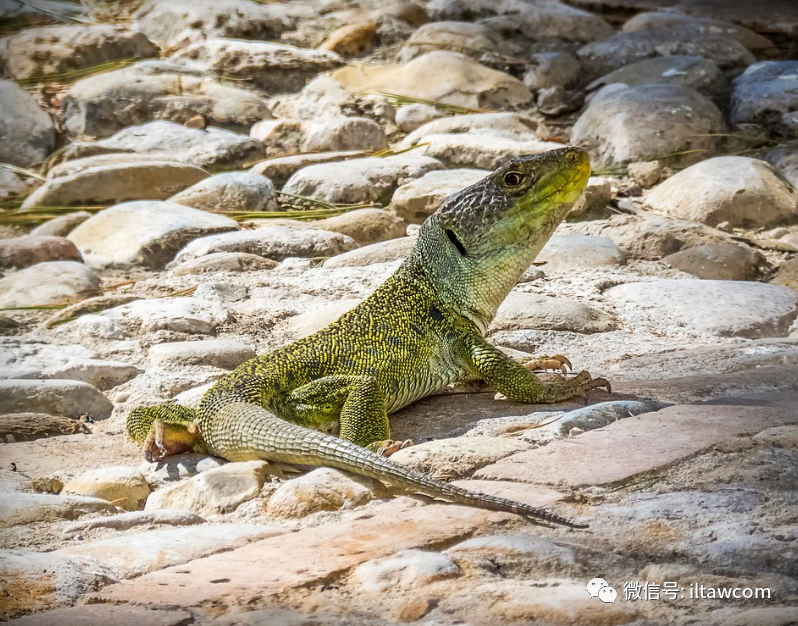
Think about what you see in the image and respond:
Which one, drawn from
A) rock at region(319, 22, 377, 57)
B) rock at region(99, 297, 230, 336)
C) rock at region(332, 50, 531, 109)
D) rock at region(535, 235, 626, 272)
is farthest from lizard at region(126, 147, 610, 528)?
rock at region(319, 22, 377, 57)

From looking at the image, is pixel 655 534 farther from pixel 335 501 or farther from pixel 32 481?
pixel 32 481

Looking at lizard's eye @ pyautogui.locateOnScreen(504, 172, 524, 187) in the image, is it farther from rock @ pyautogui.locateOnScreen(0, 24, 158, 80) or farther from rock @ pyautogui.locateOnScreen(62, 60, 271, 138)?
rock @ pyautogui.locateOnScreen(0, 24, 158, 80)

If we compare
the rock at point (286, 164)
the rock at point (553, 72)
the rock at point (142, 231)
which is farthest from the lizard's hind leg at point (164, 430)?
the rock at point (553, 72)

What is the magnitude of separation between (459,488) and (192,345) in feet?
7.35

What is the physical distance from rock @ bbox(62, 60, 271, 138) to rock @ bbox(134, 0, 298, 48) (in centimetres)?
124

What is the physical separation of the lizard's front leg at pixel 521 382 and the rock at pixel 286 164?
13.1 ft

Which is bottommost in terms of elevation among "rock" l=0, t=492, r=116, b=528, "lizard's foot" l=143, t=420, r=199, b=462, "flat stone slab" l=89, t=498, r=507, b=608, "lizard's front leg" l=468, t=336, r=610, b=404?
"lizard's foot" l=143, t=420, r=199, b=462

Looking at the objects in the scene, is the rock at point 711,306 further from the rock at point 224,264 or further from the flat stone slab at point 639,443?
the rock at point 224,264

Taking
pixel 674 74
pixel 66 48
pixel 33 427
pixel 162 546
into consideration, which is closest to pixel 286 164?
pixel 66 48

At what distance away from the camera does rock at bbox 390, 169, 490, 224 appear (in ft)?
22.4

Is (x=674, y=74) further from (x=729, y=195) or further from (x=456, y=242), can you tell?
(x=456, y=242)

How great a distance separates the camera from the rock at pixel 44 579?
2.34 metres

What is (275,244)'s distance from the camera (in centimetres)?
630

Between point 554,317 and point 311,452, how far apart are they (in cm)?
200
